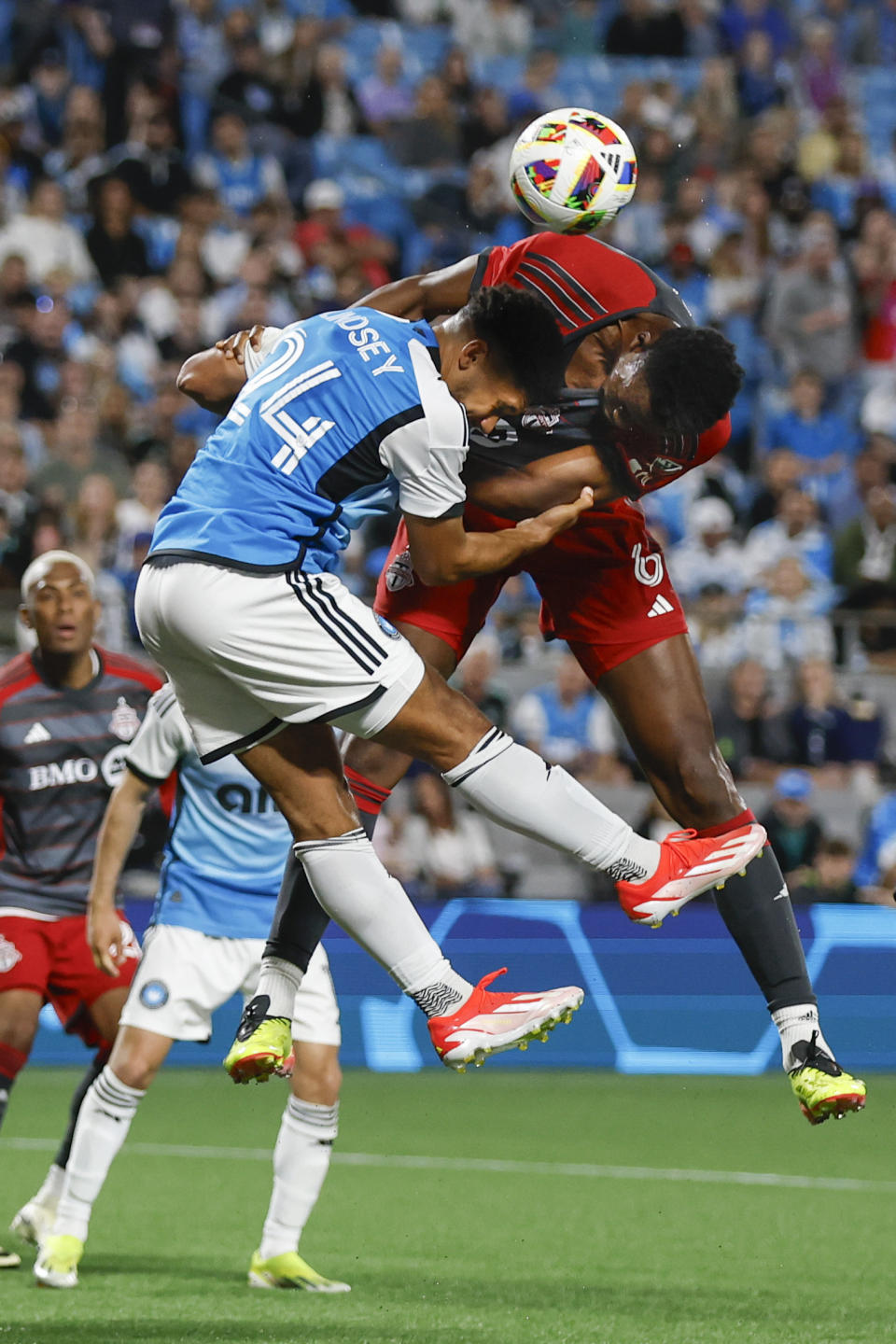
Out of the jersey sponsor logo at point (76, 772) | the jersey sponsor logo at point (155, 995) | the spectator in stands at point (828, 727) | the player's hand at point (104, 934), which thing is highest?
the jersey sponsor logo at point (76, 772)

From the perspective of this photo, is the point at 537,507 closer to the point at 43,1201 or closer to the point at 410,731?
the point at 410,731

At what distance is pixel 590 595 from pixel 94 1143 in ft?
9.82

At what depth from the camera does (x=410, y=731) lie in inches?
204

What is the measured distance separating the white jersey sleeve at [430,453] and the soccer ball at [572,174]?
3.40 ft

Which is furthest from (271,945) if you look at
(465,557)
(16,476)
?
(16,476)

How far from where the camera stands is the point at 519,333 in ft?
16.8

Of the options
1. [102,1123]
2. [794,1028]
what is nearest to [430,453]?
[794,1028]

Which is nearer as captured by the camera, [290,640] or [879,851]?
[290,640]

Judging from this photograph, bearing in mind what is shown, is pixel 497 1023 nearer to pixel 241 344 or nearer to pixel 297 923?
pixel 297 923

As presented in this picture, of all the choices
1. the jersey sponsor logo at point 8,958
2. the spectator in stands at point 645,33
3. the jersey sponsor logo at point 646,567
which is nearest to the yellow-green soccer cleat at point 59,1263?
the jersey sponsor logo at point 8,958

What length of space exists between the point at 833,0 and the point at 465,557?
1617 centimetres

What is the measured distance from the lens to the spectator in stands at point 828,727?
510 inches

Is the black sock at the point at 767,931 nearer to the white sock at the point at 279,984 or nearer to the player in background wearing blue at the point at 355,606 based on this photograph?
the player in background wearing blue at the point at 355,606

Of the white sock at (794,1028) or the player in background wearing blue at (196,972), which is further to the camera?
the player in background wearing blue at (196,972)
